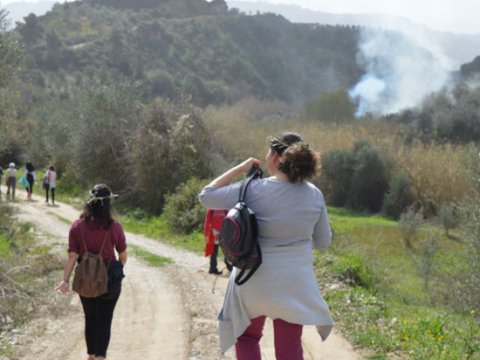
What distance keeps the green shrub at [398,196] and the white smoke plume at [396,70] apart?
30705mm

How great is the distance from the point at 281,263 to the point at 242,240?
30cm

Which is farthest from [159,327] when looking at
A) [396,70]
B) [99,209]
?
[396,70]

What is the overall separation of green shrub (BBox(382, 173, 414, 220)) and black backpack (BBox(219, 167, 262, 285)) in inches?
1072

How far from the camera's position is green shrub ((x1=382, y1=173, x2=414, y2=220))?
3005cm

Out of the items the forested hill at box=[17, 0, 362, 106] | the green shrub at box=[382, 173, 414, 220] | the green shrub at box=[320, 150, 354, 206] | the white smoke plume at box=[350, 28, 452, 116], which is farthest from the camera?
the forested hill at box=[17, 0, 362, 106]

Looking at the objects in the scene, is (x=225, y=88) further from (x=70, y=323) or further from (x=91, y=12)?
(x=70, y=323)

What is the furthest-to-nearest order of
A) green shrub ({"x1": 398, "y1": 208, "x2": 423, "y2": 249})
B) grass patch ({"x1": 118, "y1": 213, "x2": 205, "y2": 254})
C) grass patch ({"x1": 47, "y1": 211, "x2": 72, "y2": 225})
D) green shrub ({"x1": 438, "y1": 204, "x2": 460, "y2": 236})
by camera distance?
green shrub ({"x1": 438, "y1": 204, "x2": 460, "y2": 236}) → green shrub ({"x1": 398, "y1": 208, "x2": 423, "y2": 249}) → grass patch ({"x1": 47, "y1": 211, "x2": 72, "y2": 225}) → grass patch ({"x1": 118, "y1": 213, "x2": 205, "y2": 254})

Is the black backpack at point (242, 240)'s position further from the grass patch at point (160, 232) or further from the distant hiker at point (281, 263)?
the grass patch at point (160, 232)

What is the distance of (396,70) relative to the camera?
90562 millimetres

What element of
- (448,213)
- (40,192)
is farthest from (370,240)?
(40,192)

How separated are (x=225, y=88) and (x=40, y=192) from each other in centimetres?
5818

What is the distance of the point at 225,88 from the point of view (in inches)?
3317

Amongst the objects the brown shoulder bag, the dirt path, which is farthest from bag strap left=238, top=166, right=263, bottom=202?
the dirt path

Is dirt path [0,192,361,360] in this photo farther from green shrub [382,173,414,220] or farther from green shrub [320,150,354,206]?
green shrub [320,150,354,206]
